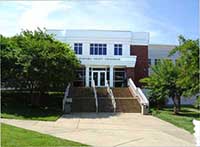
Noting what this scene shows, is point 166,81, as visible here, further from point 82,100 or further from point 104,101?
point 82,100

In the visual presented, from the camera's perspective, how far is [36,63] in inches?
998

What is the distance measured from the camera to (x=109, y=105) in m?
29.1

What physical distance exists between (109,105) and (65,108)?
439cm

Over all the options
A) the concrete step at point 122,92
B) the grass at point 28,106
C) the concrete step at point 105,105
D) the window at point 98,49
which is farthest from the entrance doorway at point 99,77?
the concrete step at point 105,105

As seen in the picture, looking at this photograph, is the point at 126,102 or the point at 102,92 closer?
the point at 126,102

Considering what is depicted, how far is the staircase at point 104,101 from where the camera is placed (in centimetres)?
2773

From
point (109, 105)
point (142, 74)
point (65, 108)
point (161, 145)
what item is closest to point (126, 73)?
point (142, 74)

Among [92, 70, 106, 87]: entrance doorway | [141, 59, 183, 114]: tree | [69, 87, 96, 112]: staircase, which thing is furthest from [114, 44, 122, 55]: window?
[141, 59, 183, 114]: tree

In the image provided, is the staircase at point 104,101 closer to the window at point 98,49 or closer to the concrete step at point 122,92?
the concrete step at point 122,92

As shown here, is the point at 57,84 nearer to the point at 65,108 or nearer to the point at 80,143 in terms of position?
the point at 65,108

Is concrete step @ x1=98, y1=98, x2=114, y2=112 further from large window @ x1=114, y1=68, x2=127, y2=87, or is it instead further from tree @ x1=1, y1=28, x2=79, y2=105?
large window @ x1=114, y1=68, x2=127, y2=87

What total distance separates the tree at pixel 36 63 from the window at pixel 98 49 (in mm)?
16008

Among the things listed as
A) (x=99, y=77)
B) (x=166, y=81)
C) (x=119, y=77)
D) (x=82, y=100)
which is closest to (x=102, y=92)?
(x=82, y=100)

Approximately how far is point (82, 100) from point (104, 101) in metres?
1.85
